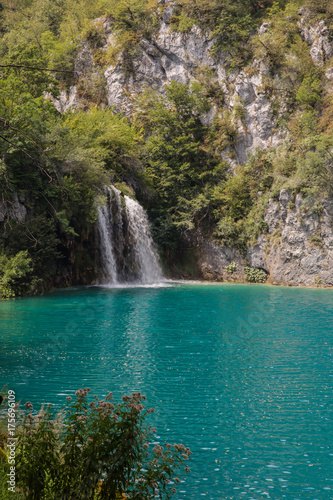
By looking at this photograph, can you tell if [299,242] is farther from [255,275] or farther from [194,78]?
[194,78]

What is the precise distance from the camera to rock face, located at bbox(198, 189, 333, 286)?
2392 cm

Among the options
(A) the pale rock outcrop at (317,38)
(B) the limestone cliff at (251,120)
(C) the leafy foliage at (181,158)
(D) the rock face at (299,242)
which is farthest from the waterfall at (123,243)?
(A) the pale rock outcrop at (317,38)

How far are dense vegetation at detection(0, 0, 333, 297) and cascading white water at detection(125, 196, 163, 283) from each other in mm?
1242

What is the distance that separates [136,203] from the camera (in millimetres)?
26641

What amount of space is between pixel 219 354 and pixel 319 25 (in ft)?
92.0

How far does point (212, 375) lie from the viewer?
7648 millimetres

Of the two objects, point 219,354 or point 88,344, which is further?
point 88,344

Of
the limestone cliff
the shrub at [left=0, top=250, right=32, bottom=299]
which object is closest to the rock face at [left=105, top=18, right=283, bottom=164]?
the limestone cliff

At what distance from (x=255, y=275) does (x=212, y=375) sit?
2000 cm

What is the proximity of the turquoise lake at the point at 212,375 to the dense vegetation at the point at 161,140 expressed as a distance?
22.5 ft

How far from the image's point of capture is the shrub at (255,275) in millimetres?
26750

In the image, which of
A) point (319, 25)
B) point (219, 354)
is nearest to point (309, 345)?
point (219, 354)

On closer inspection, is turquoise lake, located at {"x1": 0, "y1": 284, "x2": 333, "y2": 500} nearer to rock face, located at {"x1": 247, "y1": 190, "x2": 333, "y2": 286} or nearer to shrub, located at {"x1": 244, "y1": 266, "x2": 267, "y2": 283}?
rock face, located at {"x1": 247, "y1": 190, "x2": 333, "y2": 286}

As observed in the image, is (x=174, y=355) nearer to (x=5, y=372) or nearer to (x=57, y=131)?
(x=5, y=372)
